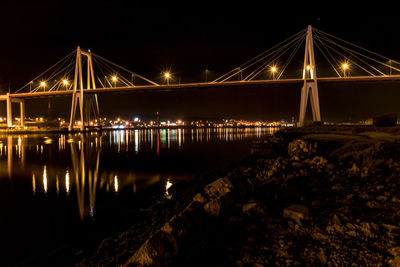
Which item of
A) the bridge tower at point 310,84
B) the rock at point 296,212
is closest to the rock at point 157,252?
the rock at point 296,212

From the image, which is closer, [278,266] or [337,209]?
[278,266]

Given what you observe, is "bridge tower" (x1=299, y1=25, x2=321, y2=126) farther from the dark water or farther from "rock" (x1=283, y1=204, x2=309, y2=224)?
"rock" (x1=283, y1=204, x2=309, y2=224)

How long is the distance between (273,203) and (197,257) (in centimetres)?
178

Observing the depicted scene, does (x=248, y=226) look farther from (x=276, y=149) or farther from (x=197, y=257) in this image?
(x=276, y=149)

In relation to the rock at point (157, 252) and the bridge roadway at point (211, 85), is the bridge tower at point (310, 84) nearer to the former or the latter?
the bridge roadway at point (211, 85)

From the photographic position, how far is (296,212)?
11.6ft

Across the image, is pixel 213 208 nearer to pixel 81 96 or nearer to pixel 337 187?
pixel 337 187

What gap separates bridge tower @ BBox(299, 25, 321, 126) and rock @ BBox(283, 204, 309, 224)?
27.5m

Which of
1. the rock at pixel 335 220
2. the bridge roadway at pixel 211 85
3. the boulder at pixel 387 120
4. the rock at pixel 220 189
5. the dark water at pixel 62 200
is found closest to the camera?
the rock at pixel 335 220

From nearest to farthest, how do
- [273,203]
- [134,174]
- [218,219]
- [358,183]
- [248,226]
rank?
1. [248,226]
2. [218,219]
3. [273,203]
4. [358,183]
5. [134,174]

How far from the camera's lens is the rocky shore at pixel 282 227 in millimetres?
2803

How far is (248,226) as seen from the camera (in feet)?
11.4

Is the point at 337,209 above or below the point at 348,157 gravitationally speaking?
below

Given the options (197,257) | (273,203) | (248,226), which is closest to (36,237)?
(197,257)
